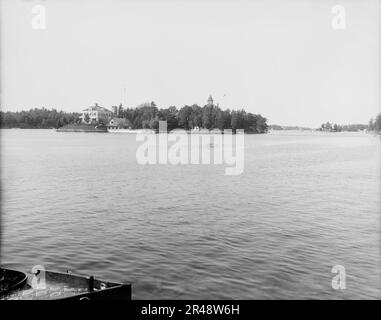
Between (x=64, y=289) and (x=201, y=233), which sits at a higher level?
(x=64, y=289)

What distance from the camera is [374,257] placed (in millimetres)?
26281

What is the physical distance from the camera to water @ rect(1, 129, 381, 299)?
21234 millimetres

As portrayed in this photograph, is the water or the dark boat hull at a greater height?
the dark boat hull

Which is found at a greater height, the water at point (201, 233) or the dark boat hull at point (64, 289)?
the dark boat hull at point (64, 289)

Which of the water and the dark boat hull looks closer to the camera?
the dark boat hull

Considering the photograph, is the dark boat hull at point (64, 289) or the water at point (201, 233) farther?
the water at point (201, 233)

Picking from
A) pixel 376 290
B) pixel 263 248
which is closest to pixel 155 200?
pixel 263 248

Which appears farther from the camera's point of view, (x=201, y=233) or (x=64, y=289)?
(x=201, y=233)

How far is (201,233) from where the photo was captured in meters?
30.7

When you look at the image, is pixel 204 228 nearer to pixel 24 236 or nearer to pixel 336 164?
pixel 24 236

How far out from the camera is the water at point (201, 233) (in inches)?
836
